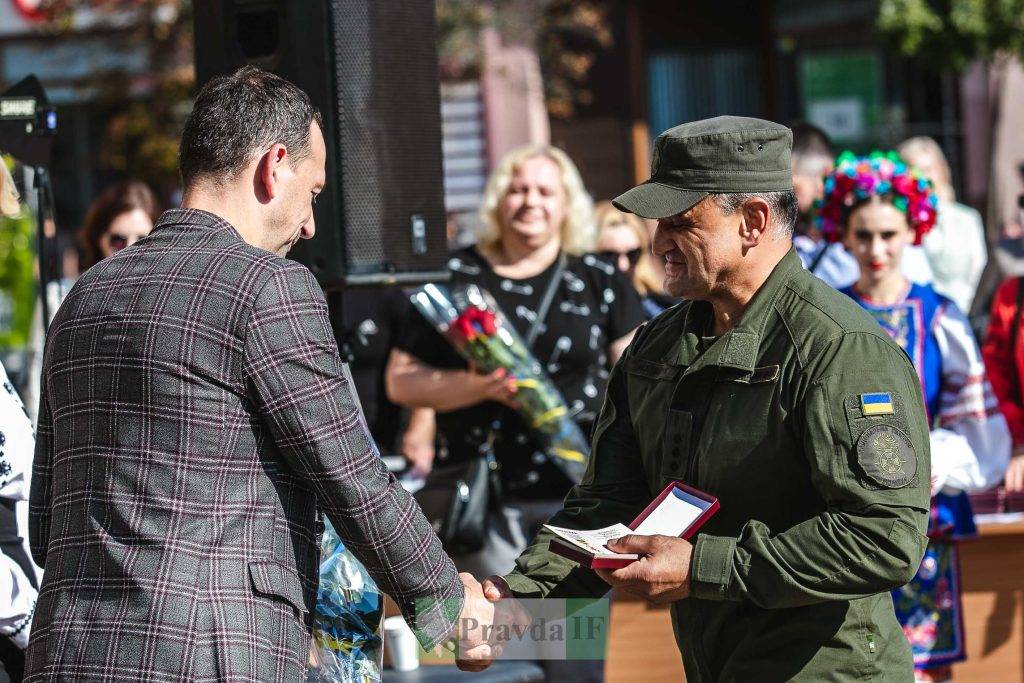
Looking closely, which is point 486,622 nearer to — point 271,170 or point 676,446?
point 676,446

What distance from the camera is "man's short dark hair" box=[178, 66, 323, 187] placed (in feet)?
7.75

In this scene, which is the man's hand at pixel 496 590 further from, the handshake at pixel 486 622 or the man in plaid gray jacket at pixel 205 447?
the man in plaid gray jacket at pixel 205 447

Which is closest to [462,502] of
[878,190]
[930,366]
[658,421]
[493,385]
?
[493,385]

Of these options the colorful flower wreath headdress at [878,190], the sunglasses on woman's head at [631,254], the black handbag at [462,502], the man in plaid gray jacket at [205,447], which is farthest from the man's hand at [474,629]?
the sunglasses on woman's head at [631,254]

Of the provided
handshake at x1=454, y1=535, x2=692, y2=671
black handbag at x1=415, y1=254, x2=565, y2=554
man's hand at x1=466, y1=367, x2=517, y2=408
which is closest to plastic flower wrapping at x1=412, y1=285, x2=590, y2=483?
man's hand at x1=466, y1=367, x2=517, y2=408

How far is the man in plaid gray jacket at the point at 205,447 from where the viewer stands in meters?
2.21

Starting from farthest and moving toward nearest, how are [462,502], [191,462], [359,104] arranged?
[462,502] → [359,104] → [191,462]

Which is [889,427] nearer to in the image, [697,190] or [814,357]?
[814,357]

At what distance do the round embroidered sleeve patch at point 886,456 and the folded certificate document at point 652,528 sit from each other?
277 mm

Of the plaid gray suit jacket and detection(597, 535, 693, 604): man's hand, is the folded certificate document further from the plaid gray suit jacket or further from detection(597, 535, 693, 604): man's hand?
the plaid gray suit jacket

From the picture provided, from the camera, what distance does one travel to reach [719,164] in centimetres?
257

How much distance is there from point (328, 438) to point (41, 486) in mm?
567

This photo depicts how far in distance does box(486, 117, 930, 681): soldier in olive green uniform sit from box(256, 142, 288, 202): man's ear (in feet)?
2.14

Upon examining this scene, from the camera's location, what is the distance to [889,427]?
93.4 inches
